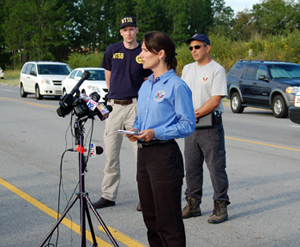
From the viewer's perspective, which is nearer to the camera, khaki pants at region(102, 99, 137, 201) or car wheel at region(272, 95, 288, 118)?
khaki pants at region(102, 99, 137, 201)

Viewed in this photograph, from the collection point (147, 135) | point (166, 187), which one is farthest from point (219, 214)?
point (147, 135)

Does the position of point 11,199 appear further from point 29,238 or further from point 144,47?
point 144,47

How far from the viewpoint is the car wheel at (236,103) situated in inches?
648

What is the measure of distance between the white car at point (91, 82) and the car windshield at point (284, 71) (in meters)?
6.17

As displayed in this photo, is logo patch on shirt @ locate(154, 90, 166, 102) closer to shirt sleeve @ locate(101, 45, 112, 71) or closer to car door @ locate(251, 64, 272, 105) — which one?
shirt sleeve @ locate(101, 45, 112, 71)

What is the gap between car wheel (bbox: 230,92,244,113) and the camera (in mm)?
16453

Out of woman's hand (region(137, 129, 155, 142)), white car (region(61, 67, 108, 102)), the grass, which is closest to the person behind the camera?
woman's hand (region(137, 129, 155, 142))

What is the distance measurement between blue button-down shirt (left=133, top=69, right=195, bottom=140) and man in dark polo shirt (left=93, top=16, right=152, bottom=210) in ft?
6.22

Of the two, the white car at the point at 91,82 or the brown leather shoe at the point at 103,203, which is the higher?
the white car at the point at 91,82

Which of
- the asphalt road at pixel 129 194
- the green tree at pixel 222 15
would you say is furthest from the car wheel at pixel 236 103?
the green tree at pixel 222 15

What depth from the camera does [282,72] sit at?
51.1ft

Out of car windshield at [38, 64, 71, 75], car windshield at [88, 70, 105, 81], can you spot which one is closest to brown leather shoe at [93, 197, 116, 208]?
→ car windshield at [88, 70, 105, 81]

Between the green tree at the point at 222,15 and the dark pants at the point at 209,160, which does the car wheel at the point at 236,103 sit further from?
the green tree at the point at 222,15

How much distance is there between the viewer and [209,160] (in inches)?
186
